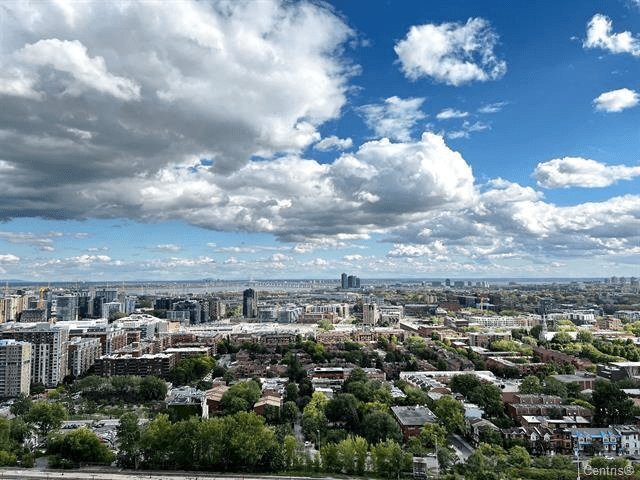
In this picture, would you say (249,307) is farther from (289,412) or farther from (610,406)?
(610,406)

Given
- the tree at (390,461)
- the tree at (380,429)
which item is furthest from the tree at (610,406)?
the tree at (390,461)

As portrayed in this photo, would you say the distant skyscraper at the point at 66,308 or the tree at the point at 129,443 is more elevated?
the distant skyscraper at the point at 66,308

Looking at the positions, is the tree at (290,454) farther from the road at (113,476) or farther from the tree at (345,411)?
the tree at (345,411)

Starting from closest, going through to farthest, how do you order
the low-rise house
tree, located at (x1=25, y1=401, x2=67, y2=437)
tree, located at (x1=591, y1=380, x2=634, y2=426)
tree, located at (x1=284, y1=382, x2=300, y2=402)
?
the low-rise house → tree, located at (x1=25, y1=401, x2=67, y2=437) → tree, located at (x1=591, y1=380, x2=634, y2=426) → tree, located at (x1=284, y1=382, x2=300, y2=402)

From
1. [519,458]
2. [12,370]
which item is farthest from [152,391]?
[519,458]

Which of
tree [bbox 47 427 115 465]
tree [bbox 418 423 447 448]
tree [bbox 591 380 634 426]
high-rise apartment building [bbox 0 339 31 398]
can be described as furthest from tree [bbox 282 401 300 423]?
high-rise apartment building [bbox 0 339 31 398]

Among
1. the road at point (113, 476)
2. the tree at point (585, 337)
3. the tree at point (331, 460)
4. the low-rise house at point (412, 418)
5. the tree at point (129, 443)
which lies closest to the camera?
the road at point (113, 476)

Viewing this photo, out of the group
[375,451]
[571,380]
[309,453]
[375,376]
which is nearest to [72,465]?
[309,453]

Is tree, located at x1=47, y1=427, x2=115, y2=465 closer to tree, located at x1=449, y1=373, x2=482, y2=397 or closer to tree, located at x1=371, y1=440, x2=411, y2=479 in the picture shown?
tree, located at x1=371, y1=440, x2=411, y2=479
